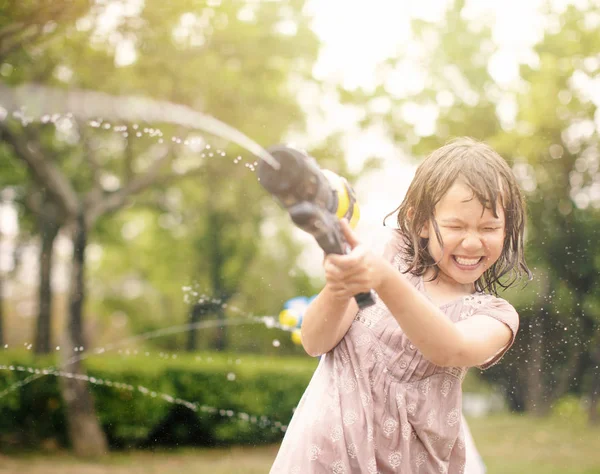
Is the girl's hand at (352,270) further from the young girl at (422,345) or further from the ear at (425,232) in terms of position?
the ear at (425,232)

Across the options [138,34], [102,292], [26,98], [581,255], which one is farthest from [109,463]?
[102,292]

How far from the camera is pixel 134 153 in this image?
1160cm

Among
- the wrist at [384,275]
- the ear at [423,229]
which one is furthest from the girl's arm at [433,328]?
the ear at [423,229]

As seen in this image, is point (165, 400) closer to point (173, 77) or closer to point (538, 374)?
point (173, 77)

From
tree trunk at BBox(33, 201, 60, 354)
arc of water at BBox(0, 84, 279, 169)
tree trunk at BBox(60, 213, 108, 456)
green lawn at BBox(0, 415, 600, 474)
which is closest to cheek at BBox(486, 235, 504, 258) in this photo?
arc of water at BBox(0, 84, 279, 169)

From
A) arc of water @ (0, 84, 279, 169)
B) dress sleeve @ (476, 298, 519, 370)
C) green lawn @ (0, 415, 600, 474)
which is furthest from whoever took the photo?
green lawn @ (0, 415, 600, 474)

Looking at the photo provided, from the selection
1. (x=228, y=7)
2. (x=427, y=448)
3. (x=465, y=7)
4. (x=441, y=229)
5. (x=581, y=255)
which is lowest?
(x=427, y=448)

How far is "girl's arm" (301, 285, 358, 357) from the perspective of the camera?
1487 mm

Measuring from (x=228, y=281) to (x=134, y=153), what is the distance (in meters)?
4.49

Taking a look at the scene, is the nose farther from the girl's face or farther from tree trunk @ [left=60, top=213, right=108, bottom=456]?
tree trunk @ [left=60, top=213, right=108, bottom=456]

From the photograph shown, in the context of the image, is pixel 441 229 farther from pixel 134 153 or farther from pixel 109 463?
pixel 134 153

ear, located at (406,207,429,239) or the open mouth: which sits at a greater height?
ear, located at (406,207,429,239)

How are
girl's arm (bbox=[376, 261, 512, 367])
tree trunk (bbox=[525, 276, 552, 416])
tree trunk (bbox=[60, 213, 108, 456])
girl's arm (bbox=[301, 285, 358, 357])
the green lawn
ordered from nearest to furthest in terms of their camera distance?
girl's arm (bbox=[376, 261, 512, 367])
girl's arm (bbox=[301, 285, 358, 357])
tree trunk (bbox=[525, 276, 552, 416])
the green lawn
tree trunk (bbox=[60, 213, 108, 456])

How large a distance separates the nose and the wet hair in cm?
6
